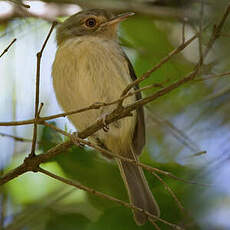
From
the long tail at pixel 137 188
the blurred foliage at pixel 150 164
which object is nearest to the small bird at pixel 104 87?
the long tail at pixel 137 188

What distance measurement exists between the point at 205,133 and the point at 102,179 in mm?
1314

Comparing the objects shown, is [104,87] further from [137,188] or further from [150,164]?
[137,188]

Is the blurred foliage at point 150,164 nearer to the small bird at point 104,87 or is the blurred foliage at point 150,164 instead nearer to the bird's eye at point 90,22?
the small bird at point 104,87

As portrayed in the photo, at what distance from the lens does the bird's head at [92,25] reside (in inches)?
199

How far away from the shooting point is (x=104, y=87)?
176 inches

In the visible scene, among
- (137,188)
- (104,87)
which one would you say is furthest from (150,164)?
(104,87)

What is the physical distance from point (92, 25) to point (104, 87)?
0.96 meters

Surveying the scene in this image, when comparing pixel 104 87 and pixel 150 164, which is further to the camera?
pixel 104 87

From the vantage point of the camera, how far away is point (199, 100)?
18.0 ft

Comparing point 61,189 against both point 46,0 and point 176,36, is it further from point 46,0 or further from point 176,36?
point 176,36

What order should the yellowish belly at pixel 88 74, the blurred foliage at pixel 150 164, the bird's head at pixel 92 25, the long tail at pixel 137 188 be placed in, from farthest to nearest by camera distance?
1. the bird's head at pixel 92 25
2. the yellowish belly at pixel 88 74
3. the long tail at pixel 137 188
4. the blurred foliage at pixel 150 164

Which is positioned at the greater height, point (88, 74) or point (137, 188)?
point (88, 74)

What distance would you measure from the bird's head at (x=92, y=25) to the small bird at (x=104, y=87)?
0.01 meters

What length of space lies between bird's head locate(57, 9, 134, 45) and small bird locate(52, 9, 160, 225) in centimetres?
1
